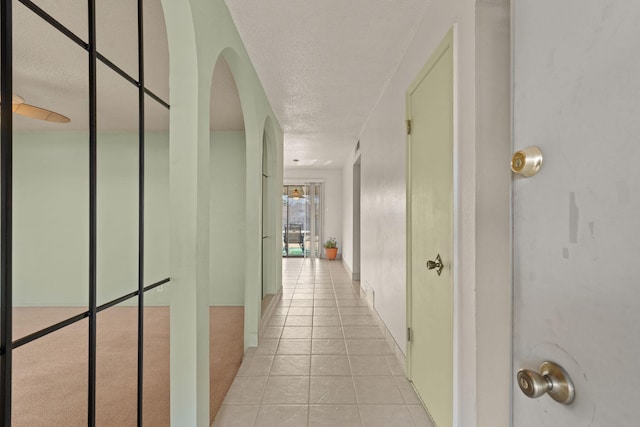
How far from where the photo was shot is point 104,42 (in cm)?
116

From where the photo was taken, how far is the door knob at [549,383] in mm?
605

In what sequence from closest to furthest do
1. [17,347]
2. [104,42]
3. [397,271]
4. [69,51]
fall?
[17,347] → [69,51] → [104,42] → [397,271]

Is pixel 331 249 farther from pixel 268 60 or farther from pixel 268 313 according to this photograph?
pixel 268 60

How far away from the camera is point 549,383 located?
631 mm

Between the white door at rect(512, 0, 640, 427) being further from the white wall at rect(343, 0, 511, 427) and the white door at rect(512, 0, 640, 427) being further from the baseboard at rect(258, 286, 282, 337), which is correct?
the baseboard at rect(258, 286, 282, 337)

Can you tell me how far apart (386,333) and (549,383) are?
8.82 feet

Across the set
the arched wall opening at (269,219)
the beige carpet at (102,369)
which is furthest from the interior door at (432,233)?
the arched wall opening at (269,219)

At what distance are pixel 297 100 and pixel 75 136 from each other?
297cm

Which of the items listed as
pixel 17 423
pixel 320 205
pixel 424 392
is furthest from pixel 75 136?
pixel 320 205

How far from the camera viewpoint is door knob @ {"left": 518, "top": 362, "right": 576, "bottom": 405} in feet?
1.98

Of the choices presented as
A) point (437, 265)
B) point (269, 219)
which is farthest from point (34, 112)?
point (269, 219)

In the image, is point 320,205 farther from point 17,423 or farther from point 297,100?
point 17,423

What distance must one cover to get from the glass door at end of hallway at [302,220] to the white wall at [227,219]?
15.0ft

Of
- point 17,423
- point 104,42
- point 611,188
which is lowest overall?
point 17,423
